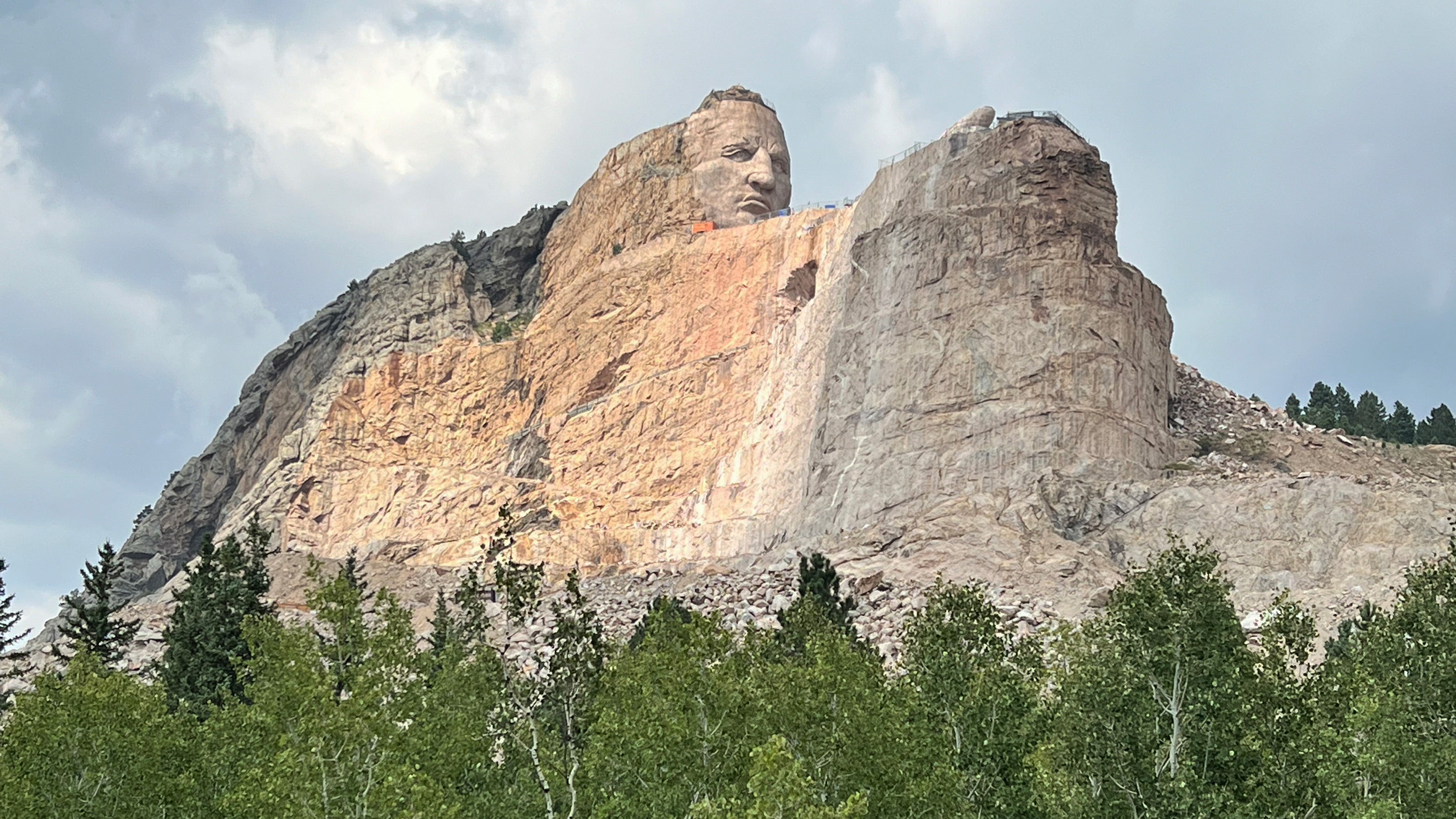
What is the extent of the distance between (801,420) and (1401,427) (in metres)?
57.4

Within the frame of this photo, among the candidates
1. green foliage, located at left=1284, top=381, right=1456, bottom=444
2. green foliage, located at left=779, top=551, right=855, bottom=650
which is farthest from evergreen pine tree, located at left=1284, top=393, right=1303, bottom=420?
green foliage, located at left=779, top=551, right=855, bottom=650

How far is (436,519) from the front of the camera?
78.2 meters

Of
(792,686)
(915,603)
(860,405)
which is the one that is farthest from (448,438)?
(792,686)

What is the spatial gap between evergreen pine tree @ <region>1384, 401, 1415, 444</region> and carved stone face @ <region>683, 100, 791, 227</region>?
4356 centimetres

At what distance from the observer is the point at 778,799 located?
70.3 feet

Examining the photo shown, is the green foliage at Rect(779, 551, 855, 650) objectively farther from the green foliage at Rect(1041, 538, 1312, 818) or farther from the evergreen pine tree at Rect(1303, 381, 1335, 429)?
the evergreen pine tree at Rect(1303, 381, 1335, 429)

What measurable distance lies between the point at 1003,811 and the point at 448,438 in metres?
59.2

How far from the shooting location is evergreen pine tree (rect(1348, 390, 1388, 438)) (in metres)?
103

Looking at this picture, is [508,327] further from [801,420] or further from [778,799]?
[778,799]

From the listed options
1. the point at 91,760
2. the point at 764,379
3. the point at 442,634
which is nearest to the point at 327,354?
the point at 764,379

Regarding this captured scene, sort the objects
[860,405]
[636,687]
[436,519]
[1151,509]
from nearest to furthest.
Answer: [636,687], [1151,509], [860,405], [436,519]

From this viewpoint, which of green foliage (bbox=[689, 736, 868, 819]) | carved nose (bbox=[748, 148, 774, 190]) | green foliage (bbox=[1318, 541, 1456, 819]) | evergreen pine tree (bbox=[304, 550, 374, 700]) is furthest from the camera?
carved nose (bbox=[748, 148, 774, 190])

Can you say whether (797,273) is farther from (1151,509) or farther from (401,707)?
(401,707)

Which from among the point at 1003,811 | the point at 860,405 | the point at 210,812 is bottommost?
the point at 210,812
